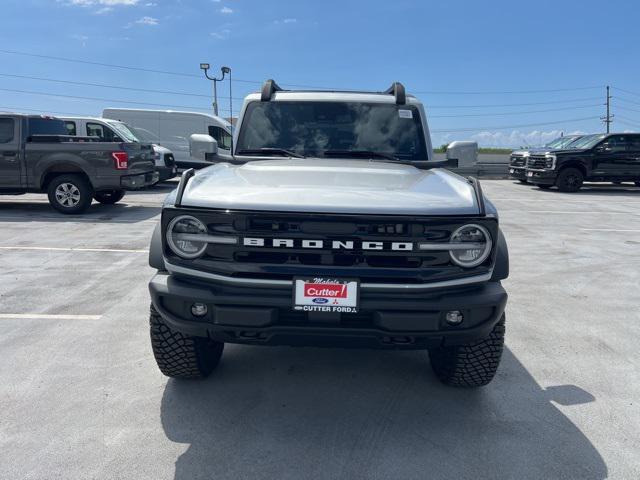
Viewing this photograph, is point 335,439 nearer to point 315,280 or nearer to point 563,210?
point 315,280

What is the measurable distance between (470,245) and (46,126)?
9.98 metres

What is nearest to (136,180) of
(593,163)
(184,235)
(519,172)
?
(184,235)

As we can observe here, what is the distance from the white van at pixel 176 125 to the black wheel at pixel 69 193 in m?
7.52

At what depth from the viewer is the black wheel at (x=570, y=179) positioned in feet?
50.1

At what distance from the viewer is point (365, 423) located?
114 inches

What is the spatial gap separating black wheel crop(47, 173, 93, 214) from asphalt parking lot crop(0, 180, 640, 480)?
4.82m

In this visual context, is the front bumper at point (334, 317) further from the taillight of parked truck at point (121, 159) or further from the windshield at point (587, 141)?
the windshield at point (587, 141)

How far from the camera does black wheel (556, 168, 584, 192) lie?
602 inches

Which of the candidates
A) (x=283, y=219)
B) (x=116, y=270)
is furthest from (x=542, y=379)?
(x=116, y=270)

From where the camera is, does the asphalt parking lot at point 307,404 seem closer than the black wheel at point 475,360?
Yes

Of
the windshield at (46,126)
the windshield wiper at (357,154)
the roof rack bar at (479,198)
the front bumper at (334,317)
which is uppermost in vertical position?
the windshield at (46,126)

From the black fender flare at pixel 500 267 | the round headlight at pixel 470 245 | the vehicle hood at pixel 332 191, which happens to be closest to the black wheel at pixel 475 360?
the black fender flare at pixel 500 267

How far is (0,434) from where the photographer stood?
107 inches

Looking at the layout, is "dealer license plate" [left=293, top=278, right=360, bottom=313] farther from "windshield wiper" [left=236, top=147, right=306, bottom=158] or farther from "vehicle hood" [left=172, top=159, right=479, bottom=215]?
"windshield wiper" [left=236, top=147, right=306, bottom=158]
